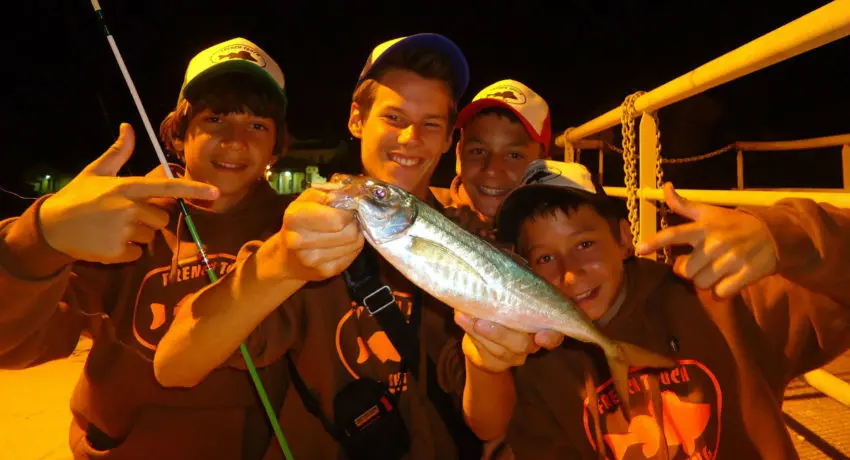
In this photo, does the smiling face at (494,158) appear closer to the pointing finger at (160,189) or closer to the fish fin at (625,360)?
the fish fin at (625,360)

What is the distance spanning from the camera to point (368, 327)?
232 centimetres

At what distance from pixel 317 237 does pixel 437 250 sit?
1.49 feet

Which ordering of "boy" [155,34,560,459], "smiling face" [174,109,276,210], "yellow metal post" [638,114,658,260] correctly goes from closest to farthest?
"boy" [155,34,560,459] < "smiling face" [174,109,276,210] < "yellow metal post" [638,114,658,260]

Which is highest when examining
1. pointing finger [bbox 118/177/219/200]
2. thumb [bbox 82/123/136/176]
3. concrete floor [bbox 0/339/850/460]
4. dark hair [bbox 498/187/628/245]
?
thumb [bbox 82/123/136/176]

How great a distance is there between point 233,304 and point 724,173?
90.5ft

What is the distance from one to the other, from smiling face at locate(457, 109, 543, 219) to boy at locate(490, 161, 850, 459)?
66cm

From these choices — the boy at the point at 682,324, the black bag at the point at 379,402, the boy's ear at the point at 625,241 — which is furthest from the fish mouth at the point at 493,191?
the black bag at the point at 379,402

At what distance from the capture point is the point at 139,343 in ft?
7.80

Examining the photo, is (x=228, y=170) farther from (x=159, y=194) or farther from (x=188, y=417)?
(x=188, y=417)

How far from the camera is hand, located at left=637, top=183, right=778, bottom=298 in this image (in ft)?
5.20

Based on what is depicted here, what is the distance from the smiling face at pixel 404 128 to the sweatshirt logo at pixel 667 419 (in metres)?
1.52

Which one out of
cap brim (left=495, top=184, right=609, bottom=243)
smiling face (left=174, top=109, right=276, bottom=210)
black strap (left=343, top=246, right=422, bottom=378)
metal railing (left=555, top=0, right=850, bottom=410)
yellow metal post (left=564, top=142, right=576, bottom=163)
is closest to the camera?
metal railing (left=555, top=0, right=850, bottom=410)

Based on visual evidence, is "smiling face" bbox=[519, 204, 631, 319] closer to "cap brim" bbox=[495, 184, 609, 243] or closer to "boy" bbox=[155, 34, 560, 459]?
"cap brim" bbox=[495, 184, 609, 243]

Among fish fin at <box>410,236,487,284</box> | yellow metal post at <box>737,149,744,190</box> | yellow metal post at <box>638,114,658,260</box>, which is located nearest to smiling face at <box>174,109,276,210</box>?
fish fin at <box>410,236,487,284</box>
